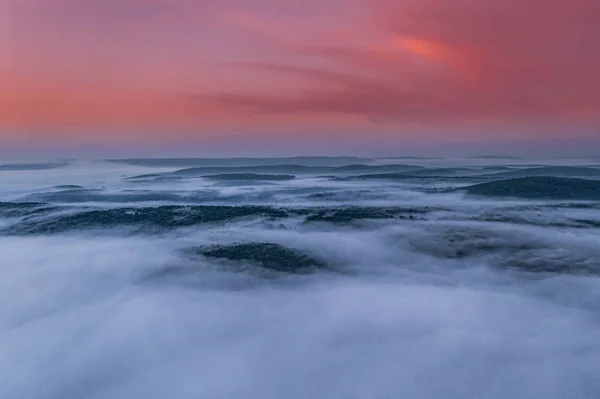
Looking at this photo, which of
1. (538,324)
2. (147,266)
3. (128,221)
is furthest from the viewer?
(128,221)

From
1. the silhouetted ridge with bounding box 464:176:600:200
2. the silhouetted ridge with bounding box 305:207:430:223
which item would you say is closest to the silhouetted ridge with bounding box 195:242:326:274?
the silhouetted ridge with bounding box 305:207:430:223

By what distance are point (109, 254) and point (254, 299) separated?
494cm

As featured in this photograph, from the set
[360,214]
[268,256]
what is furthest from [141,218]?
[360,214]

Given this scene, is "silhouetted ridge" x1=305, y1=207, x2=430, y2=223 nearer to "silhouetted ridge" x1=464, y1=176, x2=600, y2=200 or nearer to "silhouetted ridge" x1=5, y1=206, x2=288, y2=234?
"silhouetted ridge" x1=5, y1=206, x2=288, y2=234

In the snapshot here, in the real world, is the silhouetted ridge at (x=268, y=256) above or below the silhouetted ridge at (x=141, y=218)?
below

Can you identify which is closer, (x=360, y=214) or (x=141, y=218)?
(x=141, y=218)

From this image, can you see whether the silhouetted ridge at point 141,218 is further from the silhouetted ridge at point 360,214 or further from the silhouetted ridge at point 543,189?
the silhouetted ridge at point 543,189

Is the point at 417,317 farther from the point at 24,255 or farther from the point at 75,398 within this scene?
the point at 24,255

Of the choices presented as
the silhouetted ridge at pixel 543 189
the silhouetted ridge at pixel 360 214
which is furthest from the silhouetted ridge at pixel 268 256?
the silhouetted ridge at pixel 543 189

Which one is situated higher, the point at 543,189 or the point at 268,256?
the point at 543,189

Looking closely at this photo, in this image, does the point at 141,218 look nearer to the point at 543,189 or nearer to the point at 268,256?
the point at 268,256

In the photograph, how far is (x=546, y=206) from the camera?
17.2 m

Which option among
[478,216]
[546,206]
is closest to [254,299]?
[478,216]

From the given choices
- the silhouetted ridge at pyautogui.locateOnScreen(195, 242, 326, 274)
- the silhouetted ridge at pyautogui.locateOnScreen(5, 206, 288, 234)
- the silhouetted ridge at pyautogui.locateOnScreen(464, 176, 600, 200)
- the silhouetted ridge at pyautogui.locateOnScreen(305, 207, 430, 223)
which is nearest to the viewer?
the silhouetted ridge at pyautogui.locateOnScreen(195, 242, 326, 274)
